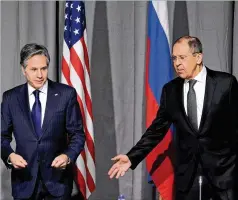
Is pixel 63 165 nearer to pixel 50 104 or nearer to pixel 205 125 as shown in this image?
pixel 50 104

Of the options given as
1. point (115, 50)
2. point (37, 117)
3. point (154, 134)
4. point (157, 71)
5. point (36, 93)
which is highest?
point (115, 50)

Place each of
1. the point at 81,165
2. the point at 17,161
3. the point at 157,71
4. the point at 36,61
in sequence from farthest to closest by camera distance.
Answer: the point at 81,165 < the point at 157,71 < the point at 36,61 < the point at 17,161

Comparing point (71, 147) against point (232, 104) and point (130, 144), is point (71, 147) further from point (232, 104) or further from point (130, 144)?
point (130, 144)

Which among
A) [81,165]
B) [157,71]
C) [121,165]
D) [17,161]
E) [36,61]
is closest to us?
[17,161]

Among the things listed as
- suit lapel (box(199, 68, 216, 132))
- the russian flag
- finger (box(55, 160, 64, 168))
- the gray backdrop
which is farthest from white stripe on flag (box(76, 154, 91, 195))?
suit lapel (box(199, 68, 216, 132))

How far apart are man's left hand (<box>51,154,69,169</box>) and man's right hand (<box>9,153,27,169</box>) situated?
15 cm

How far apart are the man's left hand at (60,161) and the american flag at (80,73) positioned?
41.0 inches

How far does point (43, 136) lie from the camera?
9.37 feet

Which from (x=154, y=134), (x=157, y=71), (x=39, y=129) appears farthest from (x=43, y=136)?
(x=157, y=71)

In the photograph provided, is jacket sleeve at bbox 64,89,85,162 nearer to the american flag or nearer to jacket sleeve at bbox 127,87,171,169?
jacket sleeve at bbox 127,87,171,169

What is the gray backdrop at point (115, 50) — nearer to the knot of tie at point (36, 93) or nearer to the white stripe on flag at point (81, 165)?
the white stripe on flag at point (81, 165)

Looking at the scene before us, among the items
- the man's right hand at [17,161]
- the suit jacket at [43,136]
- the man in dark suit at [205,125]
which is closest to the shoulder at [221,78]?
the man in dark suit at [205,125]

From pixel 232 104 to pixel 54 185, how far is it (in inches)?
41.1

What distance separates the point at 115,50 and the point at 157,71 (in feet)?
2.80
